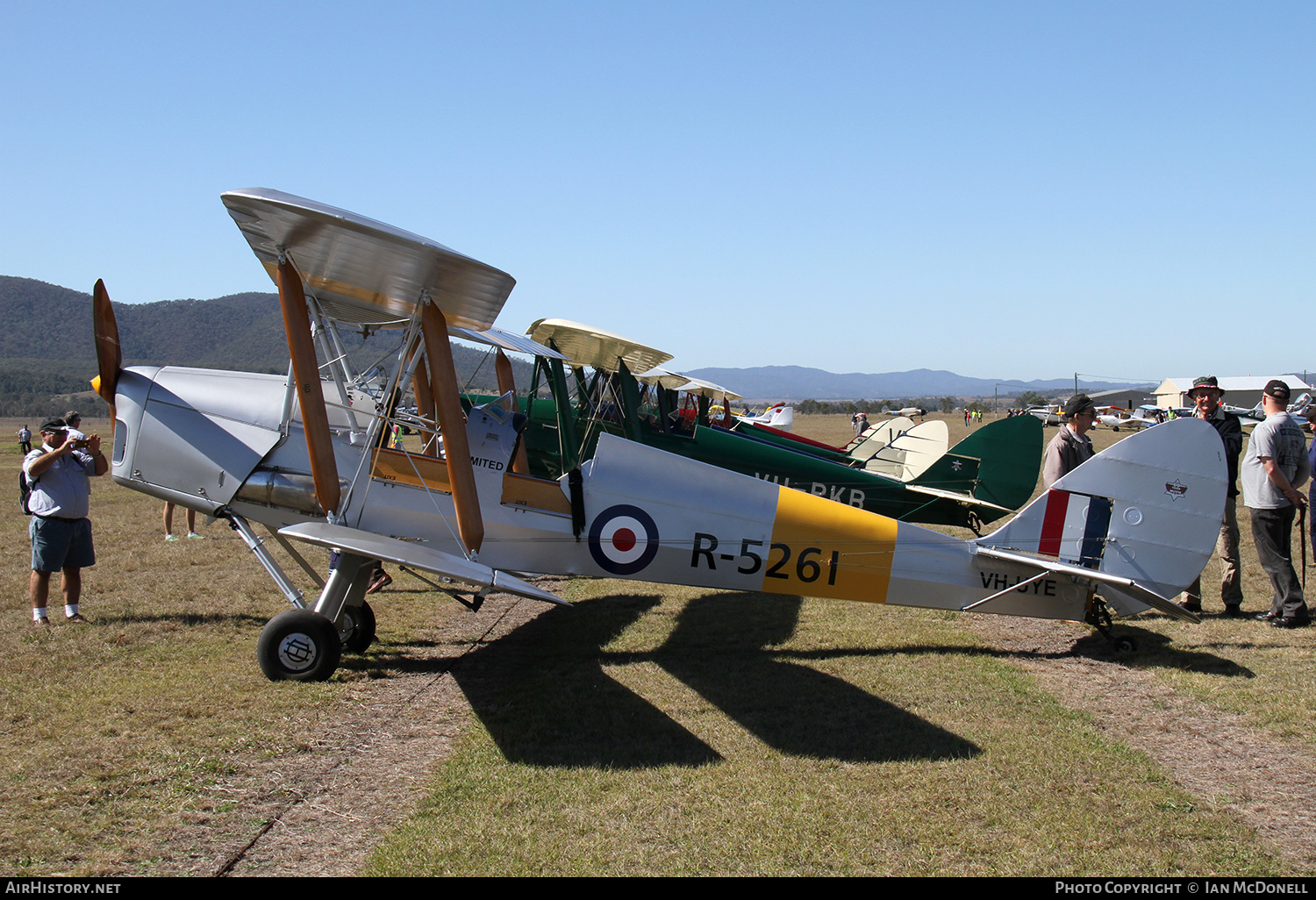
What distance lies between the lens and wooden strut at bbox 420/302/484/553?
514 cm

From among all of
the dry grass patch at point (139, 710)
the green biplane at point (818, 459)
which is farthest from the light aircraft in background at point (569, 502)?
the green biplane at point (818, 459)

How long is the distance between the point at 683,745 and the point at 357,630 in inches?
115

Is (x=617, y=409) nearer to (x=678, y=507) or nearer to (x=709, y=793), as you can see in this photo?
(x=678, y=507)

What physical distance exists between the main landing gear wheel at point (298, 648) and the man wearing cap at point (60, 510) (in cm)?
244

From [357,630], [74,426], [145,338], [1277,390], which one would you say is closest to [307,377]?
Result: [357,630]

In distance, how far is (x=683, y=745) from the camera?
4.39 m

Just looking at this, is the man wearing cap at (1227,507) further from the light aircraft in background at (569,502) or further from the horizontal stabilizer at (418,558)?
the horizontal stabilizer at (418,558)

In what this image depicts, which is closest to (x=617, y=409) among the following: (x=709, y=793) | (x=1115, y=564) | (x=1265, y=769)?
(x=1115, y=564)

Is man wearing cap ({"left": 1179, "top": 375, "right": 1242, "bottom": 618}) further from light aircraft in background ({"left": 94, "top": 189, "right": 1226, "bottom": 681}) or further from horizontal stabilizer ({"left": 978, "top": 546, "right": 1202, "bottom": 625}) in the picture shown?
horizontal stabilizer ({"left": 978, "top": 546, "right": 1202, "bottom": 625})

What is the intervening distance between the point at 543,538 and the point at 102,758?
276 cm

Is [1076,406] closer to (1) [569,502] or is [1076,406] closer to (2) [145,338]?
(1) [569,502]

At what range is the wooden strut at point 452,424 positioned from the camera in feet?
16.9

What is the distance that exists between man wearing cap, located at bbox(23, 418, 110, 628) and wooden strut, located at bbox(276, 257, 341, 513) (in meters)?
2.44
